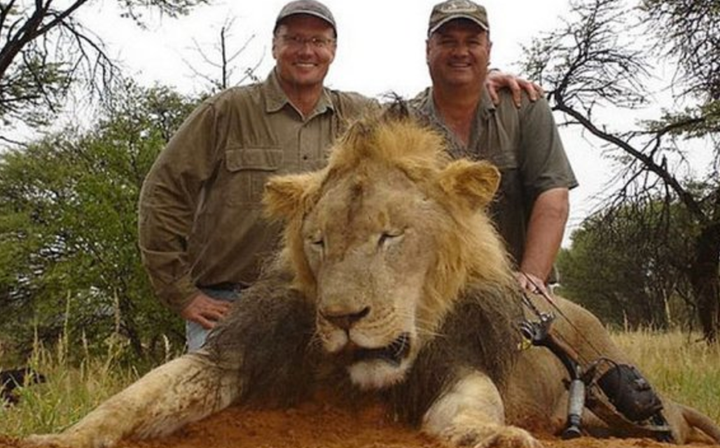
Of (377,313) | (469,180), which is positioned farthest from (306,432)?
(469,180)

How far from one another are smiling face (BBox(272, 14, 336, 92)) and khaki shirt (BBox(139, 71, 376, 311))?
0.50ft

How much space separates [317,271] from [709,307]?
10.7m

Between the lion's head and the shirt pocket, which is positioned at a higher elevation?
the shirt pocket

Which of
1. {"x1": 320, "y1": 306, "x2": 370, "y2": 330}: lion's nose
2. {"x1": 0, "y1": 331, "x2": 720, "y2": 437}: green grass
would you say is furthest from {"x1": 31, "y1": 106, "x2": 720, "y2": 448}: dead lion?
{"x1": 0, "y1": 331, "x2": 720, "y2": 437}: green grass

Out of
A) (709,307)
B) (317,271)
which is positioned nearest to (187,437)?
(317,271)

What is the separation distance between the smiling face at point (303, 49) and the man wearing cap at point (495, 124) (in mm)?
498

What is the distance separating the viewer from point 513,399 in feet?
12.2

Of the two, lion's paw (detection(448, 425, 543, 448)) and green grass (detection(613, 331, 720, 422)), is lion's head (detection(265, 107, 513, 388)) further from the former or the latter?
green grass (detection(613, 331, 720, 422))

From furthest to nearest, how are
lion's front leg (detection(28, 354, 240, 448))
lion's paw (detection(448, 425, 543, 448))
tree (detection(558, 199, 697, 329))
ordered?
tree (detection(558, 199, 697, 329)), lion's front leg (detection(28, 354, 240, 448)), lion's paw (detection(448, 425, 543, 448))

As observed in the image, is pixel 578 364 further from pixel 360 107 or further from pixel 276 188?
pixel 360 107

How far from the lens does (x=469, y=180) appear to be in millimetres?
3451

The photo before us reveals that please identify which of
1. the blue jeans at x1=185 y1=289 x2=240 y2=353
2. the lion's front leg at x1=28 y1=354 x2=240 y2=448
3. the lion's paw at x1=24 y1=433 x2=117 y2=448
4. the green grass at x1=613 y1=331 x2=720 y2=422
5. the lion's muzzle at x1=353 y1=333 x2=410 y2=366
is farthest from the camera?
the green grass at x1=613 y1=331 x2=720 y2=422

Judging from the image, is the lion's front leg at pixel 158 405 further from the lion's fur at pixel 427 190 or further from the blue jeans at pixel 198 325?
the blue jeans at pixel 198 325

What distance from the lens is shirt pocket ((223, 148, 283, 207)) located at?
5.31 m
